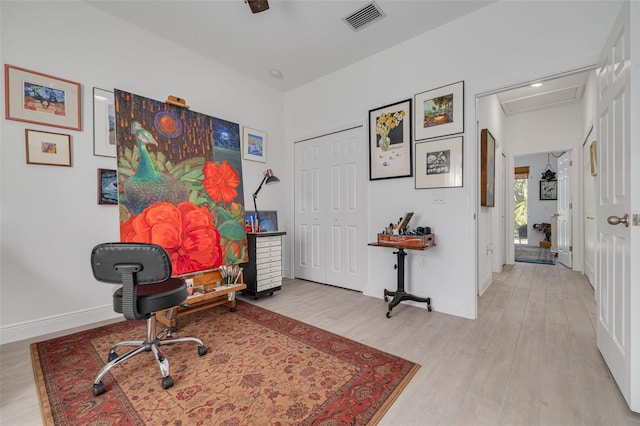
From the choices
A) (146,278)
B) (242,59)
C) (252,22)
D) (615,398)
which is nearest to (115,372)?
(146,278)

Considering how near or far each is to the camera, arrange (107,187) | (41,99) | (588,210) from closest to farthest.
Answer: (41,99), (107,187), (588,210)

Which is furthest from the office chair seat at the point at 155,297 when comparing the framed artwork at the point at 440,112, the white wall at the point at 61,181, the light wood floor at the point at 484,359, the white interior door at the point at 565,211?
the white interior door at the point at 565,211

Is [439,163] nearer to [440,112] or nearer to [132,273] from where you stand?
[440,112]

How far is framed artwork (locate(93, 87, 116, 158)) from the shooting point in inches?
105

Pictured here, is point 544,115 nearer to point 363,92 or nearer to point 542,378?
point 363,92

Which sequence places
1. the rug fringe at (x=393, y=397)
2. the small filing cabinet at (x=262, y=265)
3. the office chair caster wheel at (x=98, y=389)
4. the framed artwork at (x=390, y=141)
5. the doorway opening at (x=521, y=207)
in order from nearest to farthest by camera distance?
the rug fringe at (x=393, y=397)
the office chair caster wheel at (x=98, y=389)
the framed artwork at (x=390, y=141)
the small filing cabinet at (x=262, y=265)
the doorway opening at (x=521, y=207)

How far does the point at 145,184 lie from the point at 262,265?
5.15 ft

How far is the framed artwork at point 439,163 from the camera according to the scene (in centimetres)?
278

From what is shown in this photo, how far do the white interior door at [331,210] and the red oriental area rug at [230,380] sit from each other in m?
1.49

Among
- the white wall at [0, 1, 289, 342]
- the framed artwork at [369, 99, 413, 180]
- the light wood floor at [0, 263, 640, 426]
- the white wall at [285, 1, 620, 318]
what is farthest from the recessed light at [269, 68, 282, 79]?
the light wood floor at [0, 263, 640, 426]

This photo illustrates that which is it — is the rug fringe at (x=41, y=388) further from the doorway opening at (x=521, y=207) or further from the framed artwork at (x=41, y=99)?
the doorway opening at (x=521, y=207)

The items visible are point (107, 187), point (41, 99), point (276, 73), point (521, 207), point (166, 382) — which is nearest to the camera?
point (166, 382)

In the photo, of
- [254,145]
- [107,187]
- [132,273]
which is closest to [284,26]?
[254,145]

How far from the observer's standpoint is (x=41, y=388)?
64.1 inches
